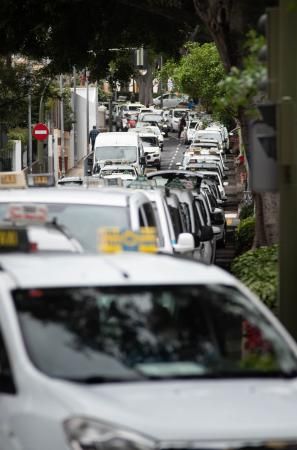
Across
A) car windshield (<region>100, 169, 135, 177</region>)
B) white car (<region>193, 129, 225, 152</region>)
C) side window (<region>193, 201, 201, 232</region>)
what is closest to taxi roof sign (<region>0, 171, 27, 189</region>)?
side window (<region>193, 201, 201, 232</region>)

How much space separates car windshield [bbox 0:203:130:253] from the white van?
3807 centimetres

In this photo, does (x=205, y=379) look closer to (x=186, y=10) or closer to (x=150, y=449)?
(x=150, y=449)

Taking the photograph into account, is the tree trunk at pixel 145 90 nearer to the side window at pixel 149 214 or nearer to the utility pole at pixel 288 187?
the side window at pixel 149 214

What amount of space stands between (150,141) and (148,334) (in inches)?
2570

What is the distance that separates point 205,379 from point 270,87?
14.8 ft

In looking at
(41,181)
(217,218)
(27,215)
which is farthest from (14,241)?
(217,218)

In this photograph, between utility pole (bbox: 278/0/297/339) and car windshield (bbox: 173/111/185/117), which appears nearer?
utility pole (bbox: 278/0/297/339)

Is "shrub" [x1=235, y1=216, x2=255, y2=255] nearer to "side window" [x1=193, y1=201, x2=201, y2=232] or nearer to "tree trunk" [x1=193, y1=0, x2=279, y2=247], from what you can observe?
"side window" [x1=193, y1=201, x2=201, y2=232]

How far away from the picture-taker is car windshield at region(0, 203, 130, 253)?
12.2 meters

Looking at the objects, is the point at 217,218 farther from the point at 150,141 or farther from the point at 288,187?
the point at 150,141

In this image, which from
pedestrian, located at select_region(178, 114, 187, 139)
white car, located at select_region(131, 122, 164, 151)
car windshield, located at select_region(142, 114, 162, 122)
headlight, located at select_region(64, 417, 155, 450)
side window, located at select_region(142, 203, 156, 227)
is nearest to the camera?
headlight, located at select_region(64, 417, 155, 450)

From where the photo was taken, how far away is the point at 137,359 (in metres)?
7.09

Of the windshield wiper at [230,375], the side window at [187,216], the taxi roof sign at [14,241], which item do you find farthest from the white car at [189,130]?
the windshield wiper at [230,375]

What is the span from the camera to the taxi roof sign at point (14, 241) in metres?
8.43
